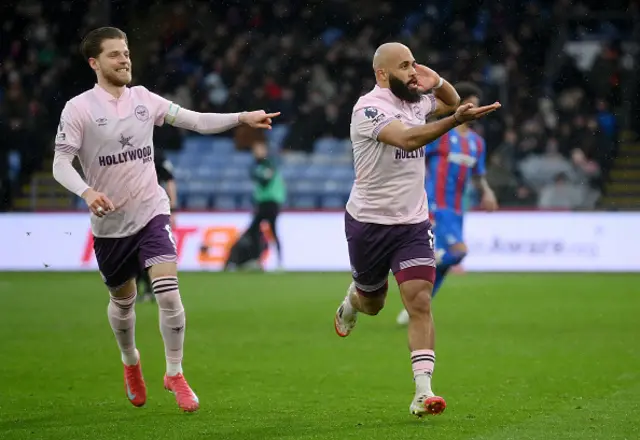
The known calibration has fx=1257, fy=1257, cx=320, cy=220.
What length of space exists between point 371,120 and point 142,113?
5.02 feet

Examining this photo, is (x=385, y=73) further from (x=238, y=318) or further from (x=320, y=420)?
(x=238, y=318)

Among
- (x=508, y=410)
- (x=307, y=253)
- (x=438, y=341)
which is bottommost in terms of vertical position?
(x=307, y=253)

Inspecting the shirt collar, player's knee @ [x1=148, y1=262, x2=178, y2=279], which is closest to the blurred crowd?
the shirt collar

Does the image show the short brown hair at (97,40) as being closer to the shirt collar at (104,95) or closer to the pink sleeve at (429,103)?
the shirt collar at (104,95)

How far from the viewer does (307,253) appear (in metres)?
23.3

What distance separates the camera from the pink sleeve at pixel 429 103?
8406 millimetres

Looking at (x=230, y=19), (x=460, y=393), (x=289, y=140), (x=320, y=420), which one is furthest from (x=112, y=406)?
(x=230, y=19)

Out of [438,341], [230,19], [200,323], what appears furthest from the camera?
[230,19]

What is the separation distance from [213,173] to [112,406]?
17961 millimetres

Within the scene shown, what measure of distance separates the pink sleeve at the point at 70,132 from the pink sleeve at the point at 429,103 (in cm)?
226

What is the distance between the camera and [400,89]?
320 inches

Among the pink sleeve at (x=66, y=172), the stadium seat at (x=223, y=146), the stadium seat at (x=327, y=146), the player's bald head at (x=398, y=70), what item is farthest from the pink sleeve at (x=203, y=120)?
the stadium seat at (x=223, y=146)

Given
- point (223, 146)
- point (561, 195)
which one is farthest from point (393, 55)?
point (223, 146)

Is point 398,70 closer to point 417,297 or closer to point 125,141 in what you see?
point 417,297
